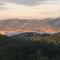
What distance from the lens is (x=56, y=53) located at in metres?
24.7

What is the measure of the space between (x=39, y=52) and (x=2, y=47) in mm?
3518

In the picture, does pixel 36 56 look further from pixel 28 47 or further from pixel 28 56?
pixel 28 47

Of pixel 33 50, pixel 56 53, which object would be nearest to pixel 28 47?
pixel 33 50

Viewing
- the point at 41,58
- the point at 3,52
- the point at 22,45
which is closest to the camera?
the point at 41,58

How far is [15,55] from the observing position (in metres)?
23.7

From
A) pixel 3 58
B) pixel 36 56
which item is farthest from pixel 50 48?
pixel 3 58

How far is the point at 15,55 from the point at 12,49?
1.61 metres

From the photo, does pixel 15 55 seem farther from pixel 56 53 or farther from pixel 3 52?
pixel 56 53

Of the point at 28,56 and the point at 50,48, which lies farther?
the point at 50,48

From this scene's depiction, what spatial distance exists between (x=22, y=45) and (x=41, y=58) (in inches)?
147

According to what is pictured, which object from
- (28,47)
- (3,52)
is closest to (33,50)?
(28,47)

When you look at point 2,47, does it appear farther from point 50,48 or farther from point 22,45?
point 50,48

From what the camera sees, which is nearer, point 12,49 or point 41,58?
point 41,58

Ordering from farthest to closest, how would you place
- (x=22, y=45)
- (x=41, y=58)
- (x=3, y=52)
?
1. (x=22, y=45)
2. (x=3, y=52)
3. (x=41, y=58)
